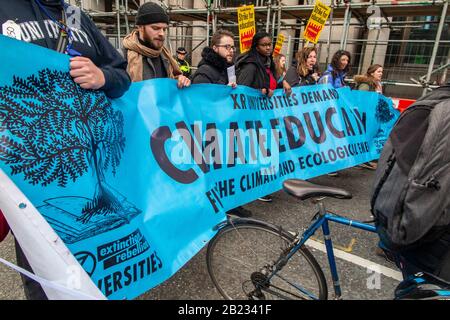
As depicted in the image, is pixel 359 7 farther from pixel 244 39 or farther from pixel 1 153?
pixel 1 153

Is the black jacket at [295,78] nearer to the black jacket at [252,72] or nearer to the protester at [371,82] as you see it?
the protester at [371,82]

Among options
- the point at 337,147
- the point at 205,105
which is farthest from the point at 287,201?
the point at 205,105

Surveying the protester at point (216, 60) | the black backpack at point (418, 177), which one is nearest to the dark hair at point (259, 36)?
the protester at point (216, 60)

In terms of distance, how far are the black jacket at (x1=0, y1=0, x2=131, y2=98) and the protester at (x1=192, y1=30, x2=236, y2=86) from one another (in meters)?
1.65

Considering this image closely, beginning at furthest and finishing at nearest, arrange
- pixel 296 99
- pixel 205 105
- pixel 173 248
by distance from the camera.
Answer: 1. pixel 296 99
2. pixel 205 105
3. pixel 173 248

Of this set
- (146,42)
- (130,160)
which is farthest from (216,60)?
(130,160)

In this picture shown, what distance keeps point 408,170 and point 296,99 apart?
2.66m

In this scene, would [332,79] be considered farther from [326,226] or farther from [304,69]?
[326,226]

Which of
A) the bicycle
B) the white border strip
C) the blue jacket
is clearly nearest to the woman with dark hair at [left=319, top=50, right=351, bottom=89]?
the blue jacket

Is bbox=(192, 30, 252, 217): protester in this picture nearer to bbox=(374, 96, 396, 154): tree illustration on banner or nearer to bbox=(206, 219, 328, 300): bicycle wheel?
bbox=(206, 219, 328, 300): bicycle wheel

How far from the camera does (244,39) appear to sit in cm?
579

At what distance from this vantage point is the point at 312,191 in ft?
6.01

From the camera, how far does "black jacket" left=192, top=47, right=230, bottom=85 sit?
135 inches

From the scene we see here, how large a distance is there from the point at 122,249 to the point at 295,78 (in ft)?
14.4
